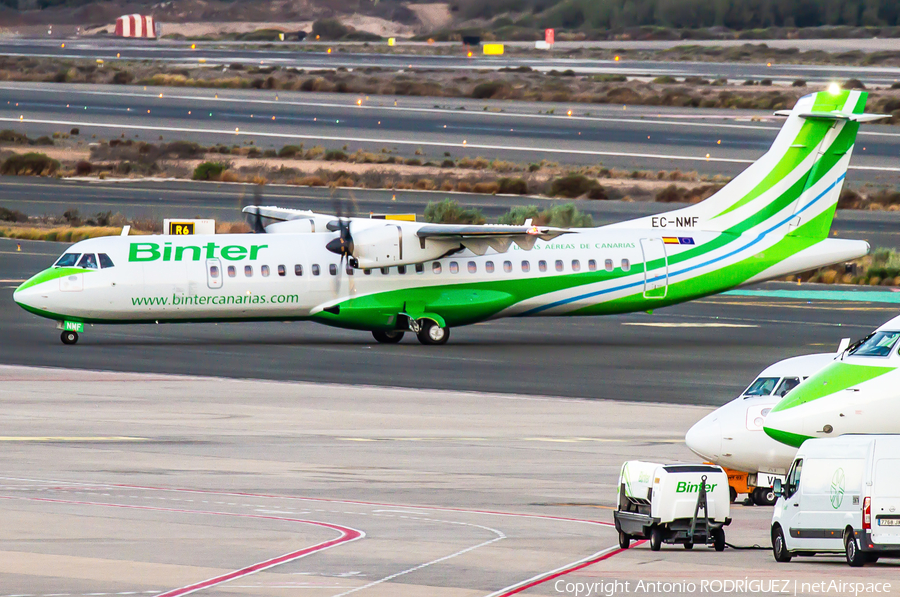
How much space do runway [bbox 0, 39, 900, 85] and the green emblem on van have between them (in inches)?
4751

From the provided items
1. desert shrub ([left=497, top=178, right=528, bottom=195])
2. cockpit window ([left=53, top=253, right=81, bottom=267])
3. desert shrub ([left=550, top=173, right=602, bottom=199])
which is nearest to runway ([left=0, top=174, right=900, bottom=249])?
desert shrub ([left=550, top=173, right=602, bottom=199])

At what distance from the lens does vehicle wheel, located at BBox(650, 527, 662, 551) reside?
17359mm

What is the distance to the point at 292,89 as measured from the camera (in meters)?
135

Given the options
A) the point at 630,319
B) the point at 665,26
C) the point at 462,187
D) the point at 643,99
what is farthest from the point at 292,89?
the point at 630,319

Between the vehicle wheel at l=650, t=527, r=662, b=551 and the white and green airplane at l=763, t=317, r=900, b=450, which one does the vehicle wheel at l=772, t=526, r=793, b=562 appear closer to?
the vehicle wheel at l=650, t=527, r=662, b=551

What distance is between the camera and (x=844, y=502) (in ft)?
54.1

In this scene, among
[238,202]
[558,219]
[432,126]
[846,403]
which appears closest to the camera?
[846,403]

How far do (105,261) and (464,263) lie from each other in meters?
10.1

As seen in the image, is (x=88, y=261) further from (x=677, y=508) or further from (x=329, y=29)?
(x=329, y=29)

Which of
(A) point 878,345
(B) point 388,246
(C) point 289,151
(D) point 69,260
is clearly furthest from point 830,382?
(C) point 289,151

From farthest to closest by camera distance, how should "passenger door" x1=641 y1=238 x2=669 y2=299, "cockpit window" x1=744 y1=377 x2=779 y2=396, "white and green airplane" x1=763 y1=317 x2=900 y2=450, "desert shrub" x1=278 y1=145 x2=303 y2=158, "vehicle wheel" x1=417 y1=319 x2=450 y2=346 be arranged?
1. "desert shrub" x1=278 y1=145 x2=303 y2=158
2. "vehicle wheel" x1=417 y1=319 x2=450 y2=346
3. "passenger door" x1=641 y1=238 x2=669 y2=299
4. "cockpit window" x1=744 y1=377 x2=779 y2=396
5. "white and green airplane" x1=763 y1=317 x2=900 y2=450

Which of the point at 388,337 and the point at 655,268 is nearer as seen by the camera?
the point at 655,268

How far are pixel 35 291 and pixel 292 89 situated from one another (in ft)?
321

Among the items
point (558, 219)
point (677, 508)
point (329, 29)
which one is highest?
point (329, 29)
